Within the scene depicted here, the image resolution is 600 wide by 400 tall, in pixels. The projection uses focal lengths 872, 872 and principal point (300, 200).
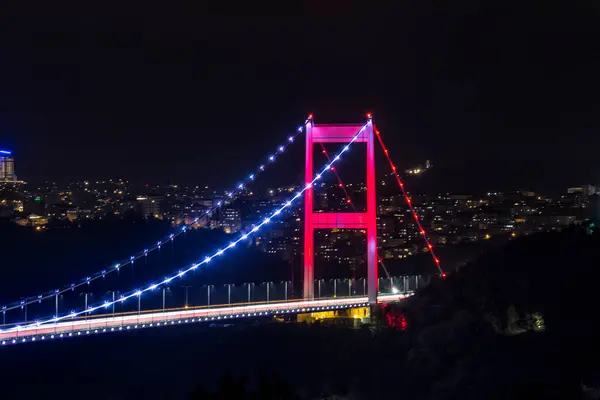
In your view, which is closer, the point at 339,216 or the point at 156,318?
the point at 156,318

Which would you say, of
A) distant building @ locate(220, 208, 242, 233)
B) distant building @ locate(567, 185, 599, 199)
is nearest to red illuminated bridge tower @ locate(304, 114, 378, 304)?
distant building @ locate(220, 208, 242, 233)

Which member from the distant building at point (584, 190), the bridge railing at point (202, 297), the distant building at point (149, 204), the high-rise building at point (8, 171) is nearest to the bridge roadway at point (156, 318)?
the bridge railing at point (202, 297)

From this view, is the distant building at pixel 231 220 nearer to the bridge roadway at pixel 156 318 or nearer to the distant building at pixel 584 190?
the distant building at pixel 584 190

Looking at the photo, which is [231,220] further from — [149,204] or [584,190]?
[584,190]

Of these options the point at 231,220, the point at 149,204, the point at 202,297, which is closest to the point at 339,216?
the point at 202,297

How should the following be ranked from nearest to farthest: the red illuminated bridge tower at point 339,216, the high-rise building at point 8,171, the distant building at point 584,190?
the red illuminated bridge tower at point 339,216 < the distant building at point 584,190 < the high-rise building at point 8,171

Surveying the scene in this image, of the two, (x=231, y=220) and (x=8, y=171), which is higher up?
(x=8, y=171)
